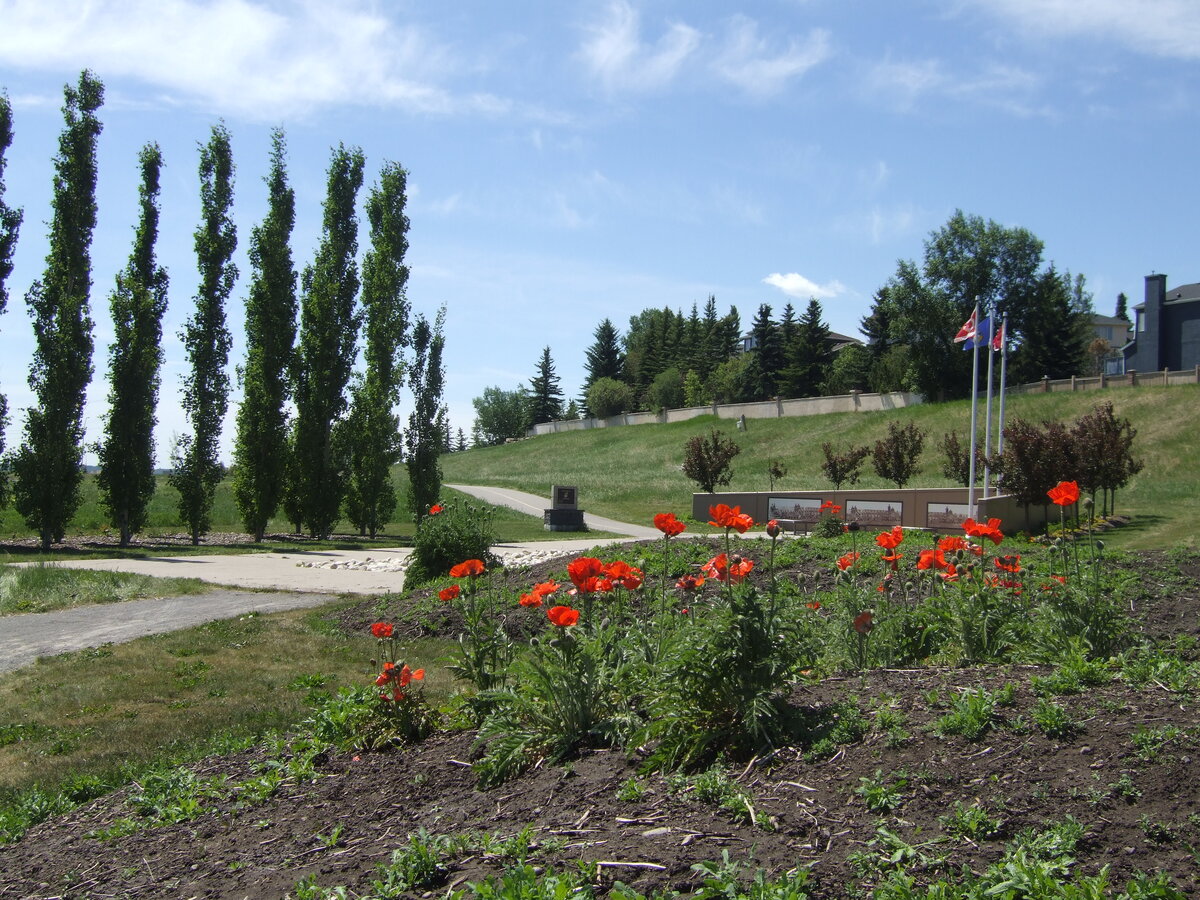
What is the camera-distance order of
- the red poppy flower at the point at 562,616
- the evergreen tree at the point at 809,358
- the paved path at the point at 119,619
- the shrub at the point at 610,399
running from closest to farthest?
the red poppy flower at the point at 562,616 < the paved path at the point at 119,619 < the evergreen tree at the point at 809,358 < the shrub at the point at 610,399

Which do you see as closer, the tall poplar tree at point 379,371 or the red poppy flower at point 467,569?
the red poppy flower at point 467,569

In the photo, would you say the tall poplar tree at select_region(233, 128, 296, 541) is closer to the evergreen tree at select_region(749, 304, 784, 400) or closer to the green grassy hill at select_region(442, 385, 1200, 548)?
the green grassy hill at select_region(442, 385, 1200, 548)

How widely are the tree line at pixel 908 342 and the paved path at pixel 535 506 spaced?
2639 centimetres

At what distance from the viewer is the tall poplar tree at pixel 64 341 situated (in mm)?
20672

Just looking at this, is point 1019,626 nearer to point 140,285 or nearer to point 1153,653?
point 1153,653

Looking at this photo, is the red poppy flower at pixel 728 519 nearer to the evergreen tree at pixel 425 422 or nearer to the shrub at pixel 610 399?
the evergreen tree at pixel 425 422

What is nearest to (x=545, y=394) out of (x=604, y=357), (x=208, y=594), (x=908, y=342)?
(x=604, y=357)

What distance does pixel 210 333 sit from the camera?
2478cm

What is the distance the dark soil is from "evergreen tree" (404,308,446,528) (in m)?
23.7

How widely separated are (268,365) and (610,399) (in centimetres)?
5898

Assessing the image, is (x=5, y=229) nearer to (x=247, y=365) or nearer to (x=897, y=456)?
(x=247, y=365)

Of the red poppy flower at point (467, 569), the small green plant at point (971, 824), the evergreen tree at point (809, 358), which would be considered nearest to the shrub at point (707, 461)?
the red poppy flower at point (467, 569)

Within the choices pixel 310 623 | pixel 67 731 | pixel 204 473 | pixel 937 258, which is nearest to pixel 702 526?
pixel 204 473

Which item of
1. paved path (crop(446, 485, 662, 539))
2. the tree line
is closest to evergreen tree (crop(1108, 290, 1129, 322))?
the tree line
